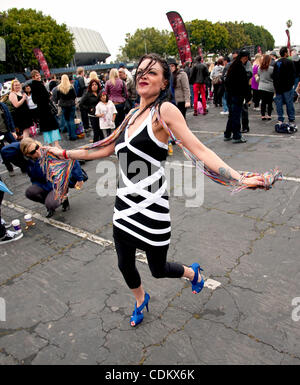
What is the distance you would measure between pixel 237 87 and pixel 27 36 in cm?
5008

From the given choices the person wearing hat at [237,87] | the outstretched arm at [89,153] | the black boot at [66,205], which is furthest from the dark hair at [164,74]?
the person wearing hat at [237,87]

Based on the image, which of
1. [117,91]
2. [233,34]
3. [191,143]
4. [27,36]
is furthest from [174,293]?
[233,34]

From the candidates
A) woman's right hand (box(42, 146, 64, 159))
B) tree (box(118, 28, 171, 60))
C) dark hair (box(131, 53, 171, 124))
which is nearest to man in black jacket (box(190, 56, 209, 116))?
woman's right hand (box(42, 146, 64, 159))

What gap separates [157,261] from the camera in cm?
231

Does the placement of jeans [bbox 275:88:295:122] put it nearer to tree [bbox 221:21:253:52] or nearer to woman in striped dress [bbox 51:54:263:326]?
woman in striped dress [bbox 51:54:263:326]

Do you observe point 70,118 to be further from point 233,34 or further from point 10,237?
point 233,34

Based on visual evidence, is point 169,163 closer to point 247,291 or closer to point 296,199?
point 296,199

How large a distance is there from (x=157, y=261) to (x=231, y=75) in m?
6.00

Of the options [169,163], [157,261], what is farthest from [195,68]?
[157,261]

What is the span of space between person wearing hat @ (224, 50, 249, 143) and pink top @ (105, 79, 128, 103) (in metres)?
2.78

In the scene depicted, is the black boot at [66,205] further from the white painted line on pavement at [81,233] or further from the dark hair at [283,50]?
the dark hair at [283,50]

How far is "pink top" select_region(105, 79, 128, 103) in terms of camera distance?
833 cm

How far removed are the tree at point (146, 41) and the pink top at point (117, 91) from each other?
3595 inches

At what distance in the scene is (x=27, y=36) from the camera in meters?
47.5
